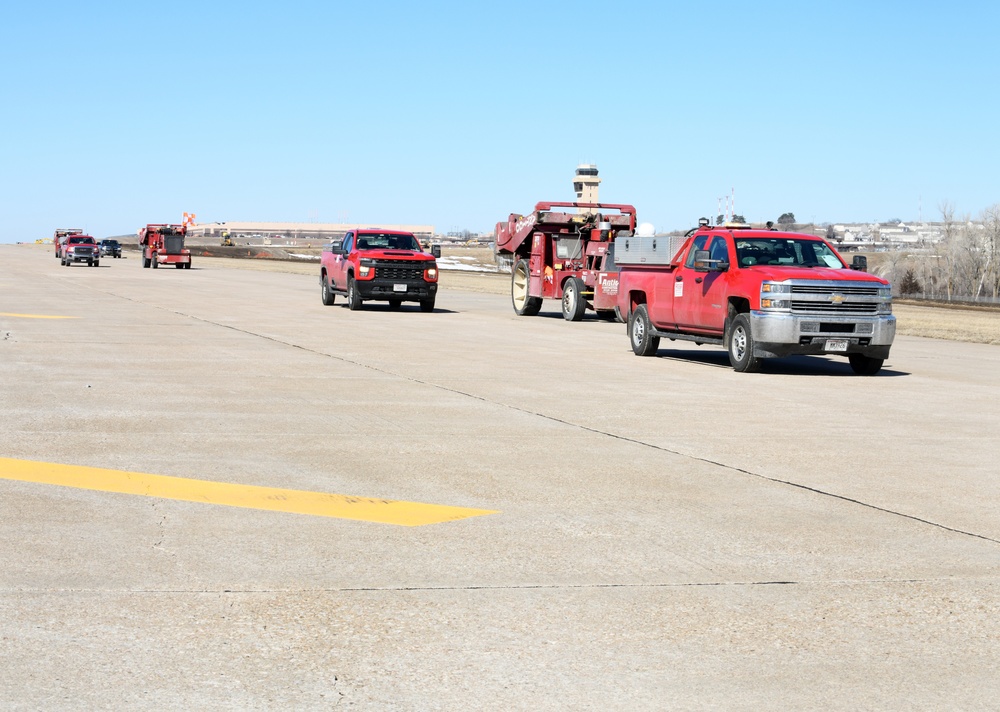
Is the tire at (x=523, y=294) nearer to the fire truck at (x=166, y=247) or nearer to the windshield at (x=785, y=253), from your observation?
the windshield at (x=785, y=253)

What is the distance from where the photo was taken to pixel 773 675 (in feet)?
17.5

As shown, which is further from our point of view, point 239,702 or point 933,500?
point 933,500

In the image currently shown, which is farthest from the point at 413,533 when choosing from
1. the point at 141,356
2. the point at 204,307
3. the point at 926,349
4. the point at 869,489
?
the point at 204,307

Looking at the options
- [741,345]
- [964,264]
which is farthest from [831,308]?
[964,264]

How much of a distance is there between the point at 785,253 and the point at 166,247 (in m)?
60.2

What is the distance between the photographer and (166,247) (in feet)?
248

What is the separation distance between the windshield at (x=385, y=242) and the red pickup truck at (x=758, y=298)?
12.5 m

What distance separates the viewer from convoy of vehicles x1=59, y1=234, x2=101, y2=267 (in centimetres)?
7494

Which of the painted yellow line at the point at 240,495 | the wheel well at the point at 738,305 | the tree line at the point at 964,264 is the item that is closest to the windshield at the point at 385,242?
the wheel well at the point at 738,305

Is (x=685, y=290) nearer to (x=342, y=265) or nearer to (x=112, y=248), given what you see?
(x=342, y=265)

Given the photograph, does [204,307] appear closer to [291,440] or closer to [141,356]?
[141,356]

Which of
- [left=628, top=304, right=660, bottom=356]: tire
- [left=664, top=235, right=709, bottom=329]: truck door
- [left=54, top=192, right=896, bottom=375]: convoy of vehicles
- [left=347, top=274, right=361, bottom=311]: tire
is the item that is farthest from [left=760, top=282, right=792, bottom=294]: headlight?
[left=347, top=274, right=361, bottom=311]: tire

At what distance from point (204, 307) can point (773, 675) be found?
97.6 feet

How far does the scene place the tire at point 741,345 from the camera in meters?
18.8
